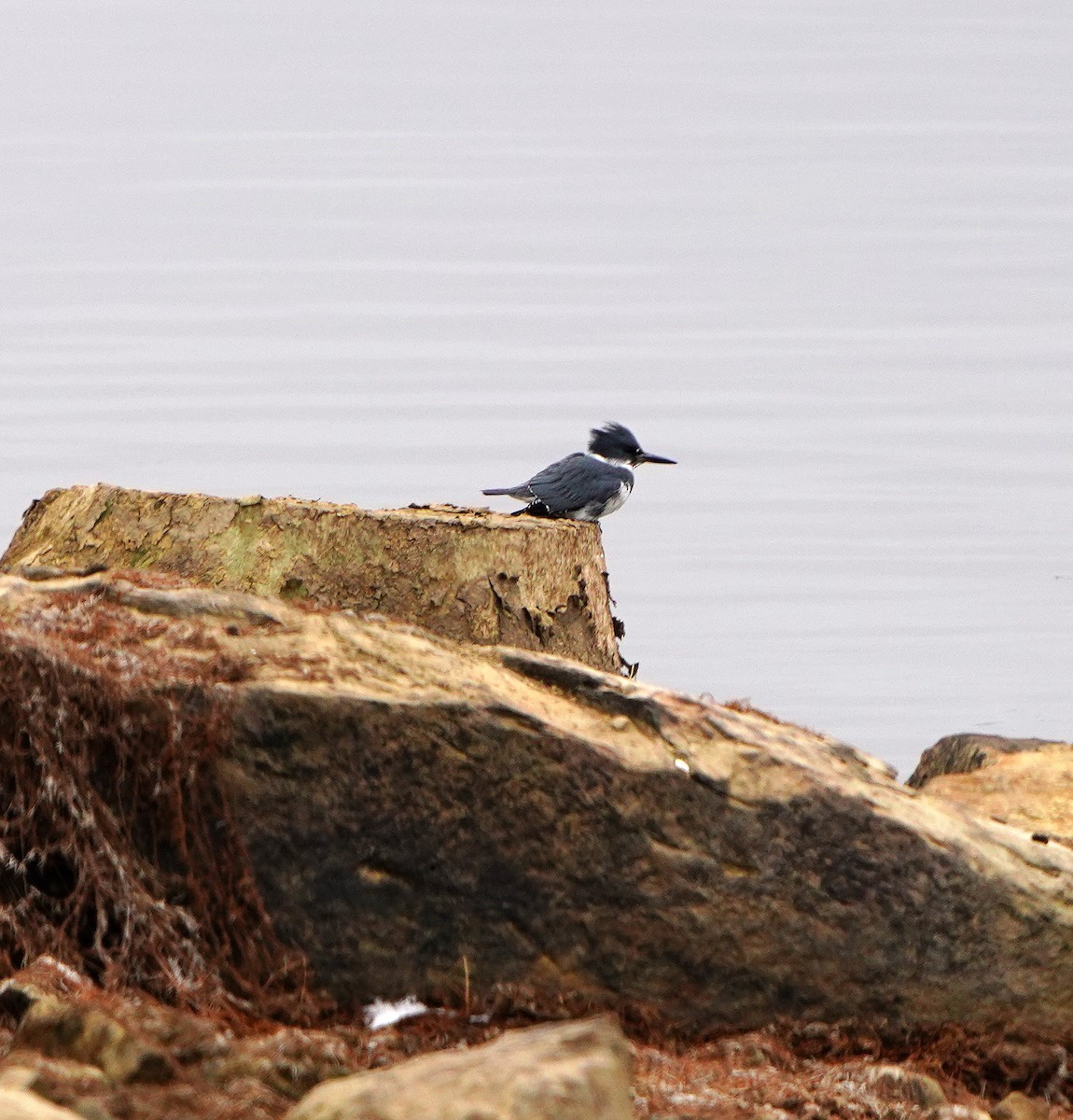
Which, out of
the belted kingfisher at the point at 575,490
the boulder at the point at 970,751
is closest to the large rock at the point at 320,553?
the belted kingfisher at the point at 575,490

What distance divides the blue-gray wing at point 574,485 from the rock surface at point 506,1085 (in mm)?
4125

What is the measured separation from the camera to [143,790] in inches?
187

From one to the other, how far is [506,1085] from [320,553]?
2.88 m

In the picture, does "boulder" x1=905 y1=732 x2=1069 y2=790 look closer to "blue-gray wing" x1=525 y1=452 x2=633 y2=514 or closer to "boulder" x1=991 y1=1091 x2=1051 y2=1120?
"blue-gray wing" x1=525 y1=452 x2=633 y2=514

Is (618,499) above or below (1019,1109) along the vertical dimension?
above

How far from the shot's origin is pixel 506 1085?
3562 mm

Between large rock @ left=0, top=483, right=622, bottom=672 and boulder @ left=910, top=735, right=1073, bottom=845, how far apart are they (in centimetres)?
143

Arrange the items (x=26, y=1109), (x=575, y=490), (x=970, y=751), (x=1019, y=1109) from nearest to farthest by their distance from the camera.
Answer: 1. (x=26, y=1109)
2. (x=1019, y=1109)
3. (x=970, y=751)
4. (x=575, y=490)

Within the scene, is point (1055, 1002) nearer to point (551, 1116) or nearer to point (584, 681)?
point (584, 681)

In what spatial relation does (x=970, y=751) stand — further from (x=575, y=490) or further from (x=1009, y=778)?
(x=575, y=490)

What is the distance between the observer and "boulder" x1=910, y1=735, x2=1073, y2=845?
6.48 metres

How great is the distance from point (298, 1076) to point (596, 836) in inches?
41.0

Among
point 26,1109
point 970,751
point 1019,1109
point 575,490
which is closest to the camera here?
point 26,1109

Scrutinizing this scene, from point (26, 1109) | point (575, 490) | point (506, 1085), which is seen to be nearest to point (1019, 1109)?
point (506, 1085)
